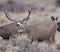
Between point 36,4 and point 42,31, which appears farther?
point 36,4

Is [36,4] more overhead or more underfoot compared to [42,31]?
more underfoot

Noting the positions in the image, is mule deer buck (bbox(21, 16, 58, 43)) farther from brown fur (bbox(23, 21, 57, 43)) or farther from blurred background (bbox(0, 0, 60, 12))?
blurred background (bbox(0, 0, 60, 12))

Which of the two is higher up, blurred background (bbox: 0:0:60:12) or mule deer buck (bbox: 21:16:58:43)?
mule deer buck (bbox: 21:16:58:43)

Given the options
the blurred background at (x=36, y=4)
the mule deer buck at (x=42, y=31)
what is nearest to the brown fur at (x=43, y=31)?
the mule deer buck at (x=42, y=31)

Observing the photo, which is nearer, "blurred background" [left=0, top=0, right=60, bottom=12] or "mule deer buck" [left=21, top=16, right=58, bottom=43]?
"mule deer buck" [left=21, top=16, right=58, bottom=43]

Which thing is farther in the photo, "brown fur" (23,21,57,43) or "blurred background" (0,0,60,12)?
"blurred background" (0,0,60,12)

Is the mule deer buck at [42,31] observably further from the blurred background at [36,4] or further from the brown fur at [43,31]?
the blurred background at [36,4]

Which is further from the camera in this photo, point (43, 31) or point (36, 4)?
point (36, 4)

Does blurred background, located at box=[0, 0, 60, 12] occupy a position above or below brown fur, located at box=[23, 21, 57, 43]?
below

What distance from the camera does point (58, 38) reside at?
1677 centimetres

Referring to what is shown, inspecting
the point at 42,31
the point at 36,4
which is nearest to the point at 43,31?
the point at 42,31

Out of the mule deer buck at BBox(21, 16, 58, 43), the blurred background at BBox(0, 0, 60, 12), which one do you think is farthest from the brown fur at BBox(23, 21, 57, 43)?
the blurred background at BBox(0, 0, 60, 12)

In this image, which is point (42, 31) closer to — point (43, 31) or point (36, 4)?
point (43, 31)

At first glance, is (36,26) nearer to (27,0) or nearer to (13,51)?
(13,51)
